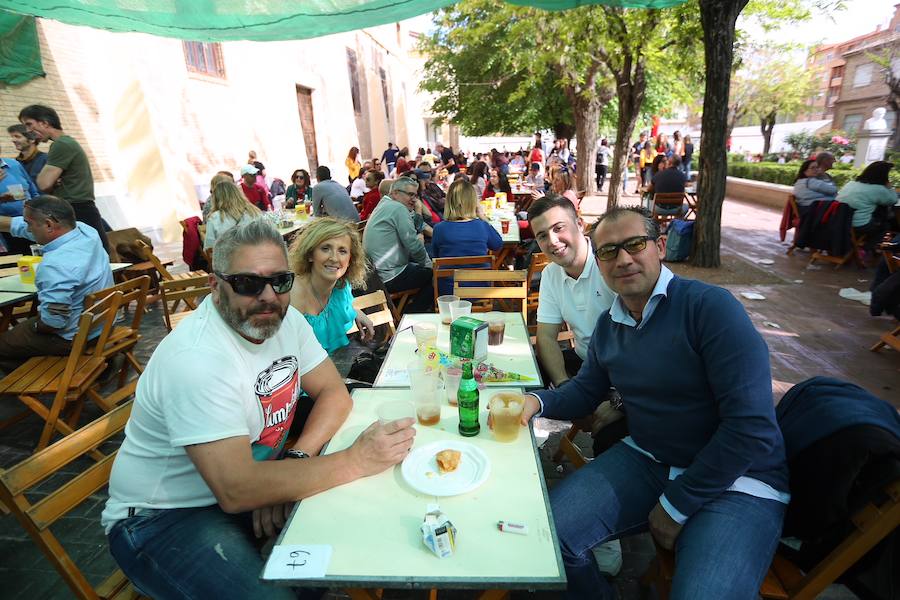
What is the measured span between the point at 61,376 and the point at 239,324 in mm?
2479

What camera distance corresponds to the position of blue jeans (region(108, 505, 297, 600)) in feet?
4.79

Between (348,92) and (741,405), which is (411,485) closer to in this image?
(741,405)

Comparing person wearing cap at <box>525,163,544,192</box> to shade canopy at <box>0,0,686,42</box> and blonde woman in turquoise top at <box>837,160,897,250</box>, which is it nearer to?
blonde woman in turquoise top at <box>837,160,897,250</box>

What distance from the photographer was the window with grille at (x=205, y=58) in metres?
10.3

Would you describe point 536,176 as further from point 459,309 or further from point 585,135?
point 459,309

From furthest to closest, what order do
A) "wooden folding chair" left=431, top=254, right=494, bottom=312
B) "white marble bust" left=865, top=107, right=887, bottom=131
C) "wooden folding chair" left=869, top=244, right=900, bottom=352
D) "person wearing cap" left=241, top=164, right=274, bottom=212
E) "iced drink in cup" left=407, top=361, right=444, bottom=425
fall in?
"white marble bust" left=865, top=107, right=887, bottom=131 → "person wearing cap" left=241, top=164, right=274, bottom=212 → "wooden folding chair" left=431, top=254, right=494, bottom=312 → "wooden folding chair" left=869, top=244, right=900, bottom=352 → "iced drink in cup" left=407, top=361, right=444, bottom=425

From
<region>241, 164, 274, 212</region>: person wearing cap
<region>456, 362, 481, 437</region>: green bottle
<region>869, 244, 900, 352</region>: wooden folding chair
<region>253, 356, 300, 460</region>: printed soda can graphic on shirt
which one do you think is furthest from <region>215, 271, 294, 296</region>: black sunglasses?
<region>241, 164, 274, 212</region>: person wearing cap

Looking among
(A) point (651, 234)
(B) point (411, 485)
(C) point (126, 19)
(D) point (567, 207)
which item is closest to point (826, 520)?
(A) point (651, 234)

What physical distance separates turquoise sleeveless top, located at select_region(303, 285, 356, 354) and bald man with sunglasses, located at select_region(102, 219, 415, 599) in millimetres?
1225

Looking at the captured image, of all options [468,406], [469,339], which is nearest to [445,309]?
[469,339]

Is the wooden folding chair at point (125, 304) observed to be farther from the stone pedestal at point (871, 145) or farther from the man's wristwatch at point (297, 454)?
the stone pedestal at point (871, 145)

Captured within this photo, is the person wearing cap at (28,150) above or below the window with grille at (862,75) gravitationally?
below

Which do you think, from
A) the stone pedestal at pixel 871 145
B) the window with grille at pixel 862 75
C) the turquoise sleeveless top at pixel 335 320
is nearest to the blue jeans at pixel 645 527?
the turquoise sleeveless top at pixel 335 320

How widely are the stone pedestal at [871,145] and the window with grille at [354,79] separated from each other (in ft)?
60.6
